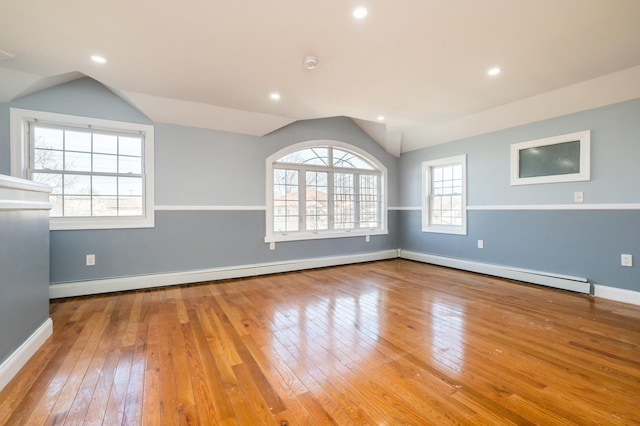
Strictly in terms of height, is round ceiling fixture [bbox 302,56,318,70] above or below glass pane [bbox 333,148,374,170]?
above

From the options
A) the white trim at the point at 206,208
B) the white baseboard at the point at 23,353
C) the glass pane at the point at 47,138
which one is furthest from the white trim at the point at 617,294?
the glass pane at the point at 47,138

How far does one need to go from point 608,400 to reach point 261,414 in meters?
1.84

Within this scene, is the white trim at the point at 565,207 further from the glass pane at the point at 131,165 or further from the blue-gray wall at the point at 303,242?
the glass pane at the point at 131,165

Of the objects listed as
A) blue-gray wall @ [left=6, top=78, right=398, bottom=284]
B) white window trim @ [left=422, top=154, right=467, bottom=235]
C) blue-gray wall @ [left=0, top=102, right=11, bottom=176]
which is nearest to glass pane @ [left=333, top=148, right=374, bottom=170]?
blue-gray wall @ [left=6, top=78, right=398, bottom=284]

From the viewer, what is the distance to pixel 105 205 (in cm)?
356

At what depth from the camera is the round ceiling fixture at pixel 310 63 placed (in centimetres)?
257

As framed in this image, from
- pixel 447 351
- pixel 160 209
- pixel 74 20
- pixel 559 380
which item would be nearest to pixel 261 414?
pixel 447 351

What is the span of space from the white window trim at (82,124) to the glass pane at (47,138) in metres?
0.08

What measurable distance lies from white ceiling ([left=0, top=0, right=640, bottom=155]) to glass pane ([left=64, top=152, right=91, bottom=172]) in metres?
0.74

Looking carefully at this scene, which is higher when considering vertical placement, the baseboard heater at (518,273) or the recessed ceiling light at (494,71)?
the recessed ceiling light at (494,71)

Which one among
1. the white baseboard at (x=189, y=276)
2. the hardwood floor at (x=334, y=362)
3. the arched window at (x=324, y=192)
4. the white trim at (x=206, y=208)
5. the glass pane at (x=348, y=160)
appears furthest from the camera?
the glass pane at (x=348, y=160)

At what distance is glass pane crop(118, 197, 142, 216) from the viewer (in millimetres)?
3648

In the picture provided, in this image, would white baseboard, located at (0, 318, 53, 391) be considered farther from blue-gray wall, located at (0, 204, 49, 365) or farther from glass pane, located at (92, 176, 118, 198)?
glass pane, located at (92, 176, 118, 198)

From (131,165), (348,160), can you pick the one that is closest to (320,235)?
(348,160)
